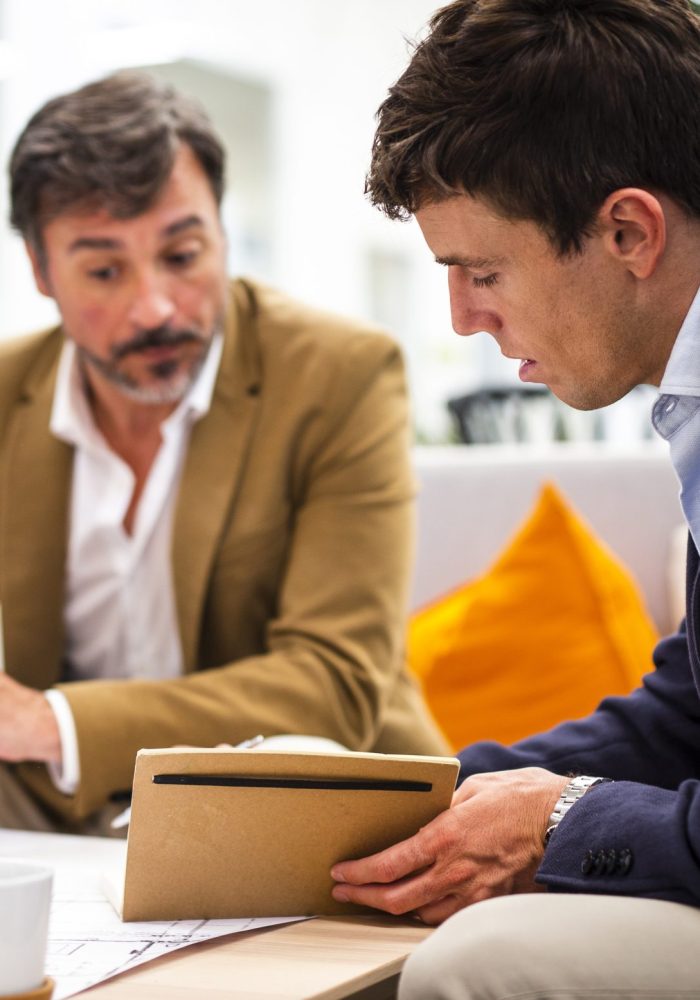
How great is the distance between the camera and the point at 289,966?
2.95 ft

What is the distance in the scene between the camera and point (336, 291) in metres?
6.27

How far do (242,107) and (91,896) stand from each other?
520 cm

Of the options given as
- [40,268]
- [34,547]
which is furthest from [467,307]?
[40,268]

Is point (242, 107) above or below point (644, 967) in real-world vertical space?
above

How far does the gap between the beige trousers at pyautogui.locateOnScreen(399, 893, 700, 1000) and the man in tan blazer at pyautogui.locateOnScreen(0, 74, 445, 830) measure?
2.85ft

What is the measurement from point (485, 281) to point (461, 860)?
470 mm

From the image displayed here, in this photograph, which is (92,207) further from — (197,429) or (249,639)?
(249,639)

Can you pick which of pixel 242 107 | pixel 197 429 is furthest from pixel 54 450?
pixel 242 107

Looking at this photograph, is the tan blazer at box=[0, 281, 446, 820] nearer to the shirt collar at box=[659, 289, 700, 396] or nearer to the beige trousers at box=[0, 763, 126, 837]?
the beige trousers at box=[0, 763, 126, 837]

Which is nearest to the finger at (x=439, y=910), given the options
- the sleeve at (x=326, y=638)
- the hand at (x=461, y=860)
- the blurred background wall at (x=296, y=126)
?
the hand at (x=461, y=860)

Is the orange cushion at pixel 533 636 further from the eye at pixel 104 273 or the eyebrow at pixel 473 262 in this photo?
the eyebrow at pixel 473 262

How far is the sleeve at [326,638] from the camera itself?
1.59 meters

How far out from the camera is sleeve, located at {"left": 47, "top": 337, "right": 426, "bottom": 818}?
5.23 ft

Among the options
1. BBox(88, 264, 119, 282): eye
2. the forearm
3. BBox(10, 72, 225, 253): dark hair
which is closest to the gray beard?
BBox(88, 264, 119, 282): eye
